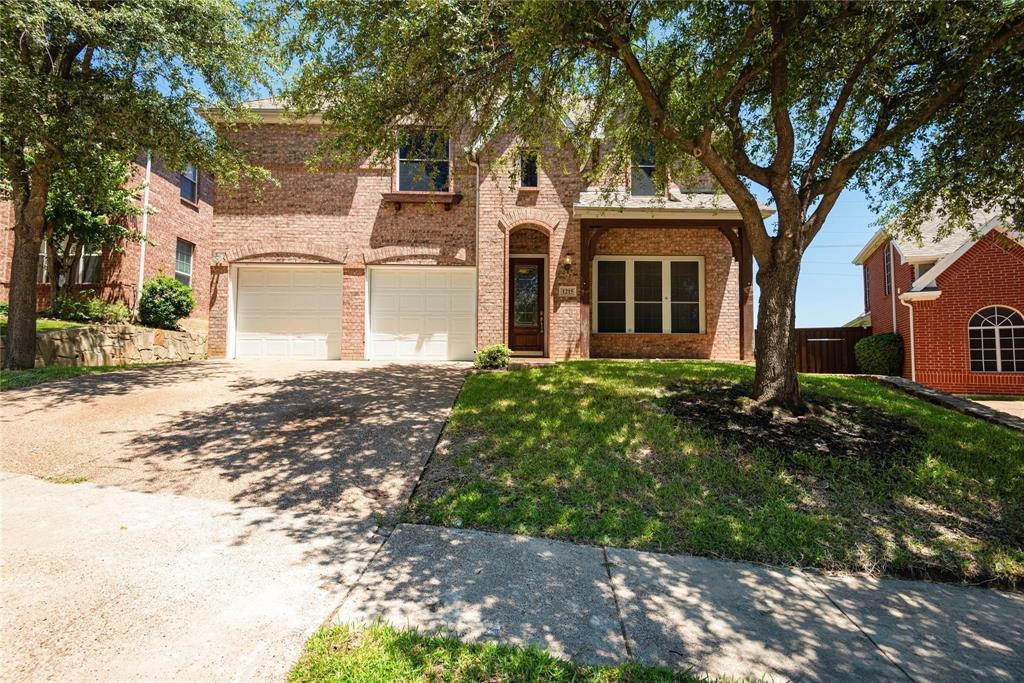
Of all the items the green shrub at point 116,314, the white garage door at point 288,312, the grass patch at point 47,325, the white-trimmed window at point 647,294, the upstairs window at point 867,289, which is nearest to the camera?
the grass patch at point 47,325

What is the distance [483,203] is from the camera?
41.5 ft

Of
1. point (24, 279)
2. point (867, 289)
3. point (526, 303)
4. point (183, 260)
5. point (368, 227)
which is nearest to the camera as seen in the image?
point (24, 279)

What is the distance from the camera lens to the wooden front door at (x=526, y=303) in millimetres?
13422

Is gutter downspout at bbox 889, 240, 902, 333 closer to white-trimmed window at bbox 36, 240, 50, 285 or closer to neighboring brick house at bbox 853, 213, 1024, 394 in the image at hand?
neighboring brick house at bbox 853, 213, 1024, 394

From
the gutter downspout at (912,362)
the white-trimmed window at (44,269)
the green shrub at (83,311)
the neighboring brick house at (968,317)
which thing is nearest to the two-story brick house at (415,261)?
the white-trimmed window at (44,269)

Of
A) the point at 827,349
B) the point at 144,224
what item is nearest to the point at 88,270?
the point at 144,224

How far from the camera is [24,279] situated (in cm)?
870

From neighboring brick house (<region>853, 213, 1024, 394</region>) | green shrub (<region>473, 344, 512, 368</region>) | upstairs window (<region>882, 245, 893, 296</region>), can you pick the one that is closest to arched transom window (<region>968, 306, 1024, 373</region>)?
neighboring brick house (<region>853, 213, 1024, 394</region>)

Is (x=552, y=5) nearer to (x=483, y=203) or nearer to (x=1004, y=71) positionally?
(x=1004, y=71)

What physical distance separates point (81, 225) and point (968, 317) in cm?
2320

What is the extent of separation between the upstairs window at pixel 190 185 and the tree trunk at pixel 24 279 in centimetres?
573

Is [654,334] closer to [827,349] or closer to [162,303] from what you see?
[827,349]

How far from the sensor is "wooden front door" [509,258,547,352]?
13.4 metres

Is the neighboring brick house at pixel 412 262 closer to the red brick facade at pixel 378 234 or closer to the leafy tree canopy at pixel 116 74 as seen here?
the red brick facade at pixel 378 234
